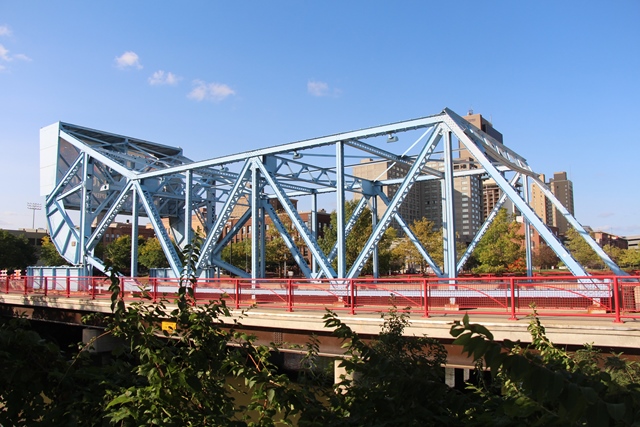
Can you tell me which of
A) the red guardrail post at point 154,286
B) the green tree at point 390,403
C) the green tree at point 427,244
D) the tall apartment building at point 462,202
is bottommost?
the red guardrail post at point 154,286

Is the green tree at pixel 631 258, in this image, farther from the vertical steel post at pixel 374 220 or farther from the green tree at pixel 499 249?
the vertical steel post at pixel 374 220

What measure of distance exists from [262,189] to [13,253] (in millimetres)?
60177

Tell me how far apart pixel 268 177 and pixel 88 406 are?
17.7 meters

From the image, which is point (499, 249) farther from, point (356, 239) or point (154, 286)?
point (154, 286)

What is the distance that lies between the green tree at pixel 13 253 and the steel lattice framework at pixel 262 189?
4340 cm

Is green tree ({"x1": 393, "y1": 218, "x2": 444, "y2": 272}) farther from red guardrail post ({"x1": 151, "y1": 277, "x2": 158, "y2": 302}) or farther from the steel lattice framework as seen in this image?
red guardrail post ({"x1": 151, "y1": 277, "x2": 158, "y2": 302})

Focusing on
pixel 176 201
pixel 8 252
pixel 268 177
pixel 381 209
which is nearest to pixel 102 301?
pixel 268 177

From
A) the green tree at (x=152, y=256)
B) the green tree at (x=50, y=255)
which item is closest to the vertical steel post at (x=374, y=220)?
the green tree at (x=152, y=256)

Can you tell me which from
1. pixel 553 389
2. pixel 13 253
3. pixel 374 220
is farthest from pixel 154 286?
pixel 13 253

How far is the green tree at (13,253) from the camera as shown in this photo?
2726 inches

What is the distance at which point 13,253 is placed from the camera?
Answer: 7000 cm

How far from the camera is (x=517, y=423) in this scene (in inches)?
102

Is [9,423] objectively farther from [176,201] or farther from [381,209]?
[381,209]

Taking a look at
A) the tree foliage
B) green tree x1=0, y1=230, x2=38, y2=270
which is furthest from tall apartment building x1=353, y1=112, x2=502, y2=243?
the tree foliage
